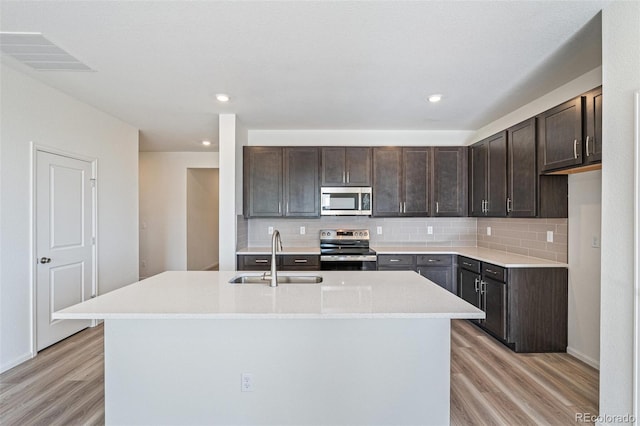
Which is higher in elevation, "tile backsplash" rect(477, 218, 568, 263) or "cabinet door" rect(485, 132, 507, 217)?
"cabinet door" rect(485, 132, 507, 217)

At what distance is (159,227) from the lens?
6.57 metres

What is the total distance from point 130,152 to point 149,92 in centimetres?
168

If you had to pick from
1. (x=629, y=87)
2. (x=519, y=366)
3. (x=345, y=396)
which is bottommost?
(x=519, y=366)

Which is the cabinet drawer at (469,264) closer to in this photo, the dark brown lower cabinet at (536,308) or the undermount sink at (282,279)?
the dark brown lower cabinet at (536,308)

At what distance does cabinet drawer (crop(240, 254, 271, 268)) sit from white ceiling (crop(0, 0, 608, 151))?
1.76 meters

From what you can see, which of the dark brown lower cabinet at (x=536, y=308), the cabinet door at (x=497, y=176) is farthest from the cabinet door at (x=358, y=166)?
the dark brown lower cabinet at (x=536, y=308)

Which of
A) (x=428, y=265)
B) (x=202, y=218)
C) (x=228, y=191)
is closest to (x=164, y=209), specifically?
(x=202, y=218)

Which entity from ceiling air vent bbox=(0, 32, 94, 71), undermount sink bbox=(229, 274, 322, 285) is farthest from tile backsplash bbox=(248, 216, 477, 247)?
ceiling air vent bbox=(0, 32, 94, 71)

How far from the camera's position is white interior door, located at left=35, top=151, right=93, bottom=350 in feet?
10.6

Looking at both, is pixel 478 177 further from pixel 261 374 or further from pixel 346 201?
pixel 261 374

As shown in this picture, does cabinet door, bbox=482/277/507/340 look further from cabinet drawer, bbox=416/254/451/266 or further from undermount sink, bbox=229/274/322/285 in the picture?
undermount sink, bbox=229/274/322/285

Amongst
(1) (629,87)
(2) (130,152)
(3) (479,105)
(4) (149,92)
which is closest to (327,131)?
(3) (479,105)

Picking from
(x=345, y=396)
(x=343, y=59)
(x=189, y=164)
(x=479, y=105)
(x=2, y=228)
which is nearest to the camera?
(x=345, y=396)

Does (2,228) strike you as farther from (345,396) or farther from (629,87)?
(629,87)
